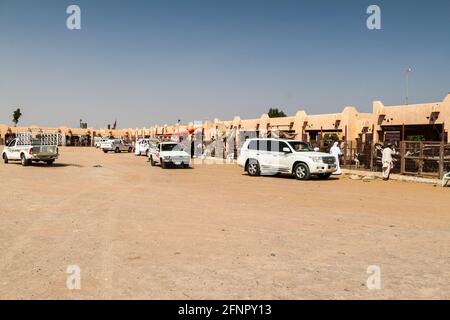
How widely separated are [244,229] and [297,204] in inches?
141

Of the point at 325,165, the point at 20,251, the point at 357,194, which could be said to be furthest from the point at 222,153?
the point at 20,251

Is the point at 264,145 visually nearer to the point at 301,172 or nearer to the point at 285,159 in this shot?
the point at 285,159

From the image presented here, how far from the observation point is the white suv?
18.3 m

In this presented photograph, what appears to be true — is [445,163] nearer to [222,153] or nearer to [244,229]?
[244,229]

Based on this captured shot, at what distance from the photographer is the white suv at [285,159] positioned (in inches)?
720

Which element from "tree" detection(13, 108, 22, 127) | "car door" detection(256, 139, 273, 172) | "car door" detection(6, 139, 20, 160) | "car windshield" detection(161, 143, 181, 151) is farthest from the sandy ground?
"tree" detection(13, 108, 22, 127)

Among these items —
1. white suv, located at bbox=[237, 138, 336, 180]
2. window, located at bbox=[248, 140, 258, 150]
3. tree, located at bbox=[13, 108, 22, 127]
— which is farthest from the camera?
tree, located at bbox=[13, 108, 22, 127]

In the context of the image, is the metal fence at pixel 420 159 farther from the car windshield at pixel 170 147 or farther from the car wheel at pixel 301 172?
the car windshield at pixel 170 147

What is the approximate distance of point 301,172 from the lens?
1855cm

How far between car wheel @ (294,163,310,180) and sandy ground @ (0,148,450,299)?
5.34 meters

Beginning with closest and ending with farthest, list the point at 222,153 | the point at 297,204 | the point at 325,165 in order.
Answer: the point at 297,204 < the point at 325,165 < the point at 222,153

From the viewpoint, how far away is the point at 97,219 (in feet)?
29.5

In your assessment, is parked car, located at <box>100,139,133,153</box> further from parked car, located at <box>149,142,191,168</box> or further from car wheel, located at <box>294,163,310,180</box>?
car wheel, located at <box>294,163,310,180</box>
